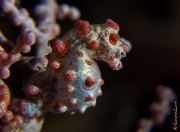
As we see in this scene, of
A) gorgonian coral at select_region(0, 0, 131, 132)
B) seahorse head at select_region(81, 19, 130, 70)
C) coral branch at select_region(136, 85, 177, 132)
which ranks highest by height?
seahorse head at select_region(81, 19, 130, 70)

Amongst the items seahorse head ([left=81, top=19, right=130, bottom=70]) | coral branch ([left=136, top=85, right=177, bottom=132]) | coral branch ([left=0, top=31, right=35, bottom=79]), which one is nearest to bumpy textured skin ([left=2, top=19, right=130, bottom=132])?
seahorse head ([left=81, top=19, right=130, bottom=70])

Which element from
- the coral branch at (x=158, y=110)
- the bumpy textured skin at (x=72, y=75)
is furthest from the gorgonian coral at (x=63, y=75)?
the coral branch at (x=158, y=110)

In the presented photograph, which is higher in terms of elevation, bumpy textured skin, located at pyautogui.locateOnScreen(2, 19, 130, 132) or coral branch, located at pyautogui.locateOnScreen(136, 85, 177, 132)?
bumpy textured skin, located at pyautogui.locateOnScreen(2, 19, 130, 132)

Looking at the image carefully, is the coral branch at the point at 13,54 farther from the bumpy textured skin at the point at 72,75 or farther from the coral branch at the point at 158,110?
the coral branch at the point at 158,110

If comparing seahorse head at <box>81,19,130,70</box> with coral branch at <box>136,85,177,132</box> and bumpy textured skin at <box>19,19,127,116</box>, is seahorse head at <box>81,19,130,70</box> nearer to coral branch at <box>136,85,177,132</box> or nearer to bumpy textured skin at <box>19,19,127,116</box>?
Answer: bumpy textured skin at <box>19,19,127,116</box>

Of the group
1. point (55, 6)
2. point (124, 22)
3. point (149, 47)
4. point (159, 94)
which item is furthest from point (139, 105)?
point (55, 6)

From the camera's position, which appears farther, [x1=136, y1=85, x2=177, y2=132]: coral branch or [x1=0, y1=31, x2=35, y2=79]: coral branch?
[x1=136, y1=85, x2=177, y2=132]: coral branch

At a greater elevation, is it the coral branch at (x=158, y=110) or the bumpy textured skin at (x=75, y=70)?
the bumpy textured skin at (x=75, y=70)

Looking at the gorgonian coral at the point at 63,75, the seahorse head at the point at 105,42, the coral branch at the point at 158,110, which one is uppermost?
the seahorse head at the point at 105,42

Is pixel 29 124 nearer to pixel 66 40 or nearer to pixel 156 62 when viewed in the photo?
pixel 66 40
